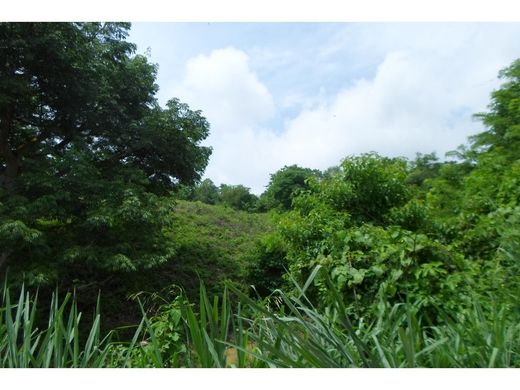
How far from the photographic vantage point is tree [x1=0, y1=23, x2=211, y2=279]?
17.4 ft

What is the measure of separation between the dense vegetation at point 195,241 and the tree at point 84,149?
0.03 m

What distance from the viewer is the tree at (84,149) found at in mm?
5316

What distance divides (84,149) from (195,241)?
3.60m

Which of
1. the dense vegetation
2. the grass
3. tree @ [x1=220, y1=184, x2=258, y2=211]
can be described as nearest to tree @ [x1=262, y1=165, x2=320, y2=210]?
the dense vegetation

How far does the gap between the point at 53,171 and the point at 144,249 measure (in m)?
1.63

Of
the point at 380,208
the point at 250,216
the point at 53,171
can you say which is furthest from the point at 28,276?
the point at 250,216

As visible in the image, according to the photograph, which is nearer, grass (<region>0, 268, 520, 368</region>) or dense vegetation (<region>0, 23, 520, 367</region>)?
grass (<region>0, 268, 520, 368</region>)

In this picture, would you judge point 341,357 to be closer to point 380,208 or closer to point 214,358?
point 214,358

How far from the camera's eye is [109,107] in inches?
251

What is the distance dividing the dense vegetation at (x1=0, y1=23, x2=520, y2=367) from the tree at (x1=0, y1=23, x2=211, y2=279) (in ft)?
0.08

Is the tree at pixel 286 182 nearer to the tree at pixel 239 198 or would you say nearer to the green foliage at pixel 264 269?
the green foliage at pixel 264 269

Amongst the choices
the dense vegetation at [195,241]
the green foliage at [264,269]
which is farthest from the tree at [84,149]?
the green foliage at [264,269]

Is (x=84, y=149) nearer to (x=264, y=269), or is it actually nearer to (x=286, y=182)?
(x=264, y=269)

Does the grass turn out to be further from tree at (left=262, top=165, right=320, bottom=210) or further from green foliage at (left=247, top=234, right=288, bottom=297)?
tree at (left=262, top=165, right=320, bottom=210)
